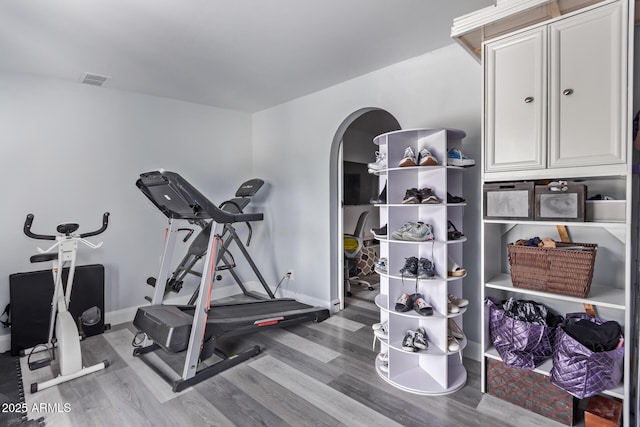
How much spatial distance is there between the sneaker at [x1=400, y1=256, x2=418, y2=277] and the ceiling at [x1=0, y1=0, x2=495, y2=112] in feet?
5.40

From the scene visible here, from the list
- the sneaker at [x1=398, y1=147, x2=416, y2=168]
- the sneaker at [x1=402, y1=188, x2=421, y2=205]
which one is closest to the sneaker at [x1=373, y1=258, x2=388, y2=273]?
the sneaker at [x1=402, y1=188, x2=421, y2=205]

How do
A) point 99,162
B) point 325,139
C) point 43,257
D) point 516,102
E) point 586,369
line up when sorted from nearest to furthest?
point 586,369 < point 516,102 < point 43,257 < point 99,162 < point 325,139

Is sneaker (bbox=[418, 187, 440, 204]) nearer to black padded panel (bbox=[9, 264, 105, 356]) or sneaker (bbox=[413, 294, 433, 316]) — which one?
sneaker (bbox=[413, 294, 433, 316])

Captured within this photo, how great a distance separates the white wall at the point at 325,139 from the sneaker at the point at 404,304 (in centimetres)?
64

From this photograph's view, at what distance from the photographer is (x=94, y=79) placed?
3.07m

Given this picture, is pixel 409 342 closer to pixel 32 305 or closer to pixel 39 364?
pixel 39 364

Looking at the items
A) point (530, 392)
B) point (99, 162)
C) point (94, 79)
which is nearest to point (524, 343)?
point (530, 392)

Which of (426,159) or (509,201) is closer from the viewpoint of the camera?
(509,201)

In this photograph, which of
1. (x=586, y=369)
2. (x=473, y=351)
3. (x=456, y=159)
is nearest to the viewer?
(x=586, y=369)

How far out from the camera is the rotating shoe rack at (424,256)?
2137 millimetres

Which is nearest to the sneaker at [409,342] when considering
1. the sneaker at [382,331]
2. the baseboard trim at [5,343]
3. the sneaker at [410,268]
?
the sneaker at [382,331]

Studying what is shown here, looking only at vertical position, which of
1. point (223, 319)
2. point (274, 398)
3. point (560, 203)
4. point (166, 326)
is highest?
point (560, 203)

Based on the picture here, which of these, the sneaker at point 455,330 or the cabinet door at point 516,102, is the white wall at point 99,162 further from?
the cabinet door at point 516,102

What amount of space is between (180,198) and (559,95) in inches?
95.7
